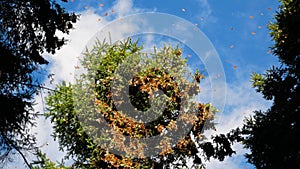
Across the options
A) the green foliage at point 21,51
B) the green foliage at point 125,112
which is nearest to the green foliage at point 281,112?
the green foliage at point 125,112

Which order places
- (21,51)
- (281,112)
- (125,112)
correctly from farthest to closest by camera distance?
(125,112) → (281,112) → (21,51)

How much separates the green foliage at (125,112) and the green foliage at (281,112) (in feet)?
7.07

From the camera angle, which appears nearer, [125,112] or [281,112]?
[281,112]

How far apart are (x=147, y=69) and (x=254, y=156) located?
24.5 ft

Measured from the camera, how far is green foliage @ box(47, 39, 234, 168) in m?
17.3

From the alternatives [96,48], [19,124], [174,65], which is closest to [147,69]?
[174,65]

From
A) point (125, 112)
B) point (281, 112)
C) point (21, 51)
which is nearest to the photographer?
point (21, 51)

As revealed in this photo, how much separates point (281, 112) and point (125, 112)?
8.06 m

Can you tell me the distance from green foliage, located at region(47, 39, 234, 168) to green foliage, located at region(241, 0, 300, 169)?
216 centimetres

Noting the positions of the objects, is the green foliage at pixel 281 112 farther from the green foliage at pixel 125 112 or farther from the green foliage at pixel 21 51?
the green foliage at pixel 21 51

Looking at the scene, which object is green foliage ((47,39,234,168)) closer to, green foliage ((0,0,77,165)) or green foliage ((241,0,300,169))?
green foliage ((241,0,300,169))

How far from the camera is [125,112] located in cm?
1856

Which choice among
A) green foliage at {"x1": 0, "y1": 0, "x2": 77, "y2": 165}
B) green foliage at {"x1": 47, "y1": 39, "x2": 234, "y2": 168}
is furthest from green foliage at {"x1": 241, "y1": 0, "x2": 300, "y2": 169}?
green foliage at {"x1": 0, "y1": 0, "x2": 77, "y2": 165}

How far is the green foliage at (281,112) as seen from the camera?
1456cm
